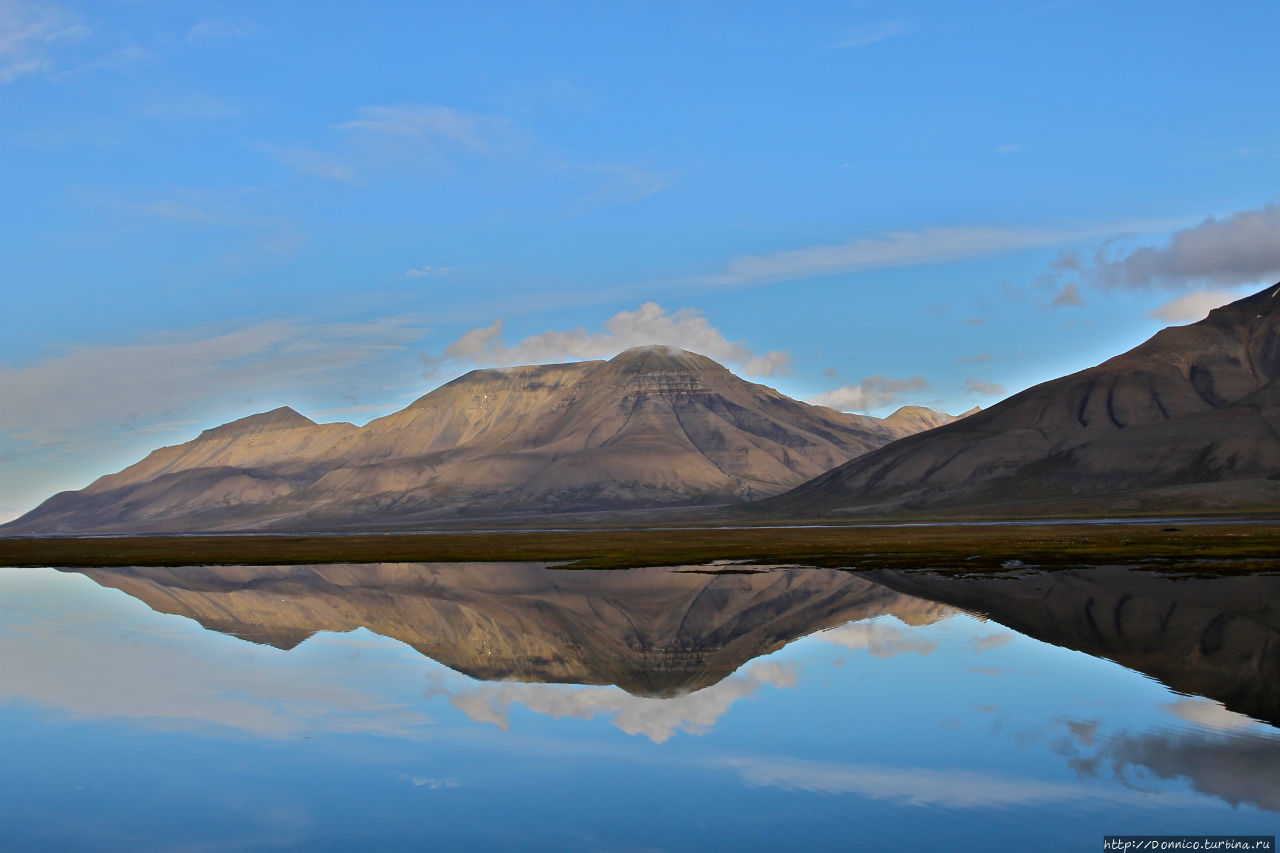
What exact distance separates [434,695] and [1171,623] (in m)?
23.2

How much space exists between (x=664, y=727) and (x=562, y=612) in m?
23.0

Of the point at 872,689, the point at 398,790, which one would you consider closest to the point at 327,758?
the point at 398,790

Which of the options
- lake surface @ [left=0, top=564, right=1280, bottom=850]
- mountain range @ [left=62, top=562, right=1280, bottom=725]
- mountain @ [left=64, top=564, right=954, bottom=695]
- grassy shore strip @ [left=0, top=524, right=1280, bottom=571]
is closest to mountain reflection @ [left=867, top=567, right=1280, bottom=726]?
mountain range @ [left=62, top=562, right=1280, bottom=725]

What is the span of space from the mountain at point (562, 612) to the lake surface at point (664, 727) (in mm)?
316

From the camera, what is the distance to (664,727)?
22.9 m

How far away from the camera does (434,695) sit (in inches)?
1089

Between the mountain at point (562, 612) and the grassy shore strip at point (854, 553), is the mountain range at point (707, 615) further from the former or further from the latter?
the grassy shore strip at point (854, 553)

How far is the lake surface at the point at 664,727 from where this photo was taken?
16.2 metres

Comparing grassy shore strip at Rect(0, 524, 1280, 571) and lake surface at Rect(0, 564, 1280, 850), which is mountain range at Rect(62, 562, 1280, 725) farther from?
grassy shore strip at Rect(0, 524, 1280, 571)

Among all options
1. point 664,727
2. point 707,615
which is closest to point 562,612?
point 707,615

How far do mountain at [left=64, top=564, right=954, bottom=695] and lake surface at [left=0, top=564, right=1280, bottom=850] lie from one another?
1.04 ft

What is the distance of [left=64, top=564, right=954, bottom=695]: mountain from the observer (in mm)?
32100

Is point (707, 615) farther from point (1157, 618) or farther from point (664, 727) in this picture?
point (664, 727)

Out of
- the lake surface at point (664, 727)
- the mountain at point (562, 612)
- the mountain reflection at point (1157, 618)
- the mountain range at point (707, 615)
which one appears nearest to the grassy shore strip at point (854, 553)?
the mountain range at point (707, 615)
